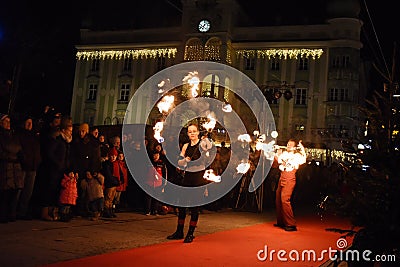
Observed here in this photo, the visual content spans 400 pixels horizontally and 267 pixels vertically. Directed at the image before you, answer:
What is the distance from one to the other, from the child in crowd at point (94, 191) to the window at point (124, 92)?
122ft

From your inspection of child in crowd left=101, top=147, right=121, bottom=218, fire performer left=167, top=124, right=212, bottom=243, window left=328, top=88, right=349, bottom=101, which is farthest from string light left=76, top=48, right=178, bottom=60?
fire performer left=167, top=124, right=212, bottom=243

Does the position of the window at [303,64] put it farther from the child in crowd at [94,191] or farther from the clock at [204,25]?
the child in crowd at [94,191]

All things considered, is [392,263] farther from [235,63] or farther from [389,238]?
[235,63]

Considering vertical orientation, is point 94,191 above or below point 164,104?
below

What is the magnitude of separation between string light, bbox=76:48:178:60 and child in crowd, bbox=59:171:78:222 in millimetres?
36671

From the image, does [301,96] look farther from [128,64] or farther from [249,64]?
[128,64]

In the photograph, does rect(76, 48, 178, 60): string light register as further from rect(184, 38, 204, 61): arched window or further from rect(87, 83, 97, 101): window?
rect(87, 83, 97, 101): window

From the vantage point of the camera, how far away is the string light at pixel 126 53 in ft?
150

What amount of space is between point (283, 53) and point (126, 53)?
1553 cm

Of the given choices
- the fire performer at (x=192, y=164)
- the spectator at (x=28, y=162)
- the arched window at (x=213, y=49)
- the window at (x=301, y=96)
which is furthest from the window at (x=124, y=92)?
the fire performer at (x=192, y=164)

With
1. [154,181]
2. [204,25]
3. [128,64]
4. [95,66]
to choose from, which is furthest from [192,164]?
[95,66]

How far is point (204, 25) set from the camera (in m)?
44.4

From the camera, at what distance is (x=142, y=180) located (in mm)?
12500

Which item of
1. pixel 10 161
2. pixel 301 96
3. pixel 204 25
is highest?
→ pixel 204 25
